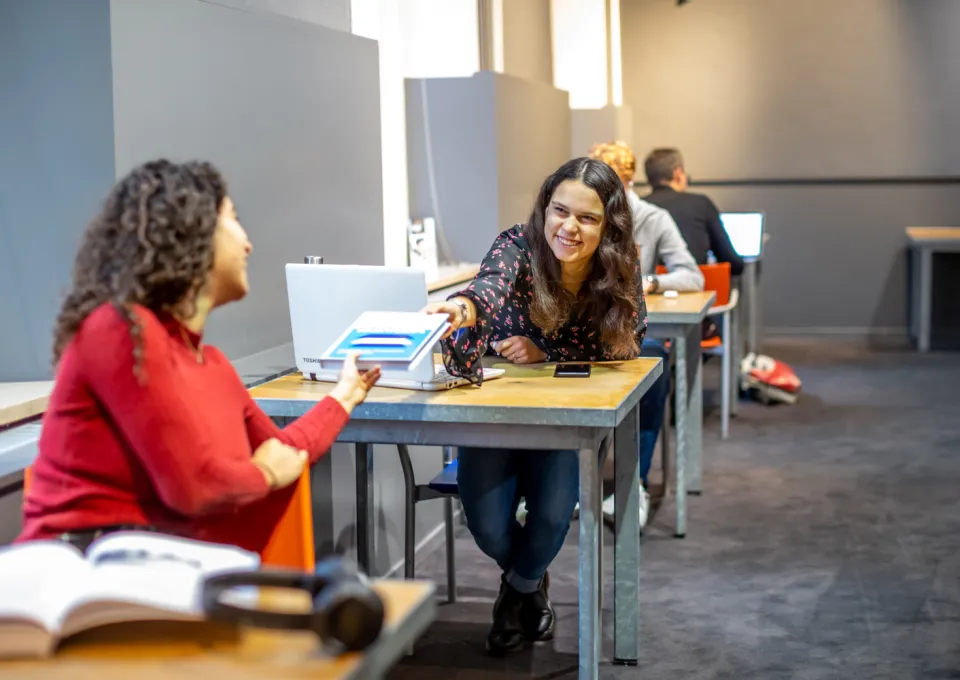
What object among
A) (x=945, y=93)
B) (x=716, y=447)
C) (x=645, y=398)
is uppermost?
(x=945, y=93)

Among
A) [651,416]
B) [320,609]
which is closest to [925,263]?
[651,416]

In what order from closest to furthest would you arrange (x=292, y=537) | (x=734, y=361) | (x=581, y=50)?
1. (x=292, y=537)
2. (x=734, y=361)
3. (x=581, y=50)

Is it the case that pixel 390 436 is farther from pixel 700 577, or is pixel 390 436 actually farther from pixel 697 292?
pixel 697 292

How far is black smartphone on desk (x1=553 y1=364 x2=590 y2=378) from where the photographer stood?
8.93 feet

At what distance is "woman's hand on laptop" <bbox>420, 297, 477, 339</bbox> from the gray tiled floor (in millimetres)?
956

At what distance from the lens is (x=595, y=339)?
2957 mm

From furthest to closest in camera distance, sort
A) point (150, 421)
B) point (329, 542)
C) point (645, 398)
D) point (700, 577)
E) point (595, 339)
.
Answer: point (645, 398) < point (700, 577) < point (329, 542) < point (595, 339) < point (150, 421)

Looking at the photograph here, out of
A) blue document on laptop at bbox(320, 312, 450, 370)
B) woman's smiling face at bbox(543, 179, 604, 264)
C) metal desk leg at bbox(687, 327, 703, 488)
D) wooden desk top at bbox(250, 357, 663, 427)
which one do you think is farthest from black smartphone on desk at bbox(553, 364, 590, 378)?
metal desk leg at bbox(687, 327, 703, 488)

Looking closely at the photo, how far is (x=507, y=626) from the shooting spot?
10.1 feet

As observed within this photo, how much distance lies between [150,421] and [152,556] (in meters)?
0.21

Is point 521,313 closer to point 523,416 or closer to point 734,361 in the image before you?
point 523,416

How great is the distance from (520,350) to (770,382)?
3846 millimetres

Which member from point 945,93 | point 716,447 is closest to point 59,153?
point 716,447

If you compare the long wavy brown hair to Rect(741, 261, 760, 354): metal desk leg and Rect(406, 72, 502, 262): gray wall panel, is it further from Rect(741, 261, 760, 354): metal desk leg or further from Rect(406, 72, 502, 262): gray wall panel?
Rect(741, 261, 760, 354): metal desk leg
